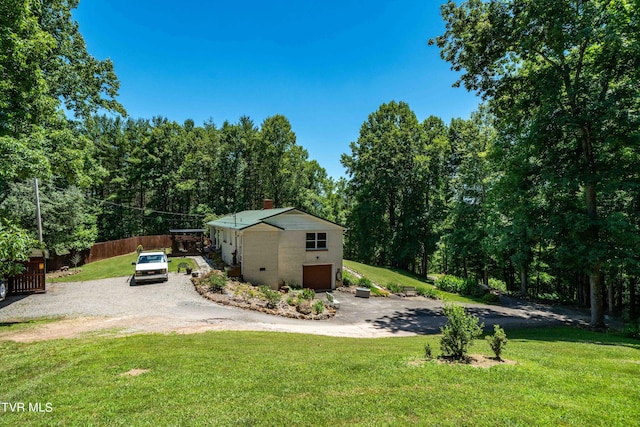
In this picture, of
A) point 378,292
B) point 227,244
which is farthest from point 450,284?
point 227,244

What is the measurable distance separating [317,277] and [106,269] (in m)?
16.8

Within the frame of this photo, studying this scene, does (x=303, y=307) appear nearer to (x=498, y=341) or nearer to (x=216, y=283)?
(x=216, y=283)

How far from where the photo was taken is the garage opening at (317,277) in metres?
23.8

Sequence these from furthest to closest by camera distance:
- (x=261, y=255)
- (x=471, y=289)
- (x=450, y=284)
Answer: (x=450, y=284) < (x=471, y=289) < (x=261, y=255)

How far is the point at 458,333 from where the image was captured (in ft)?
23.6

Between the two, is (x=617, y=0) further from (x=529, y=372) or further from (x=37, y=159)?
(x=37, y=159)

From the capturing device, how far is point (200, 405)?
4.88 meters

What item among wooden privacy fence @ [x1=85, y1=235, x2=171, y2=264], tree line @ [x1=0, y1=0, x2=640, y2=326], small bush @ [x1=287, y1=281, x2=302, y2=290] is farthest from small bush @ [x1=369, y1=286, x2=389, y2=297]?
wooden privacy fence @ [x1=85, y1=235, x2=171, y2=264]

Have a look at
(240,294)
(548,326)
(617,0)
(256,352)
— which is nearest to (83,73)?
(240,294)

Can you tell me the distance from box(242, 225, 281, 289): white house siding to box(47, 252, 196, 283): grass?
242 inches

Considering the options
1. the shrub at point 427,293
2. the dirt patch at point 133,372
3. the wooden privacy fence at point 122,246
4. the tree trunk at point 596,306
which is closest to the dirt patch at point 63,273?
the wooden privacy fence at point 122,246

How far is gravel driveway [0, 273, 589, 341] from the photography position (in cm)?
1181

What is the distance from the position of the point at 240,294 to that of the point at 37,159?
35.6ft

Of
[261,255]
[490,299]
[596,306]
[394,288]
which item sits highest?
[261,255]
